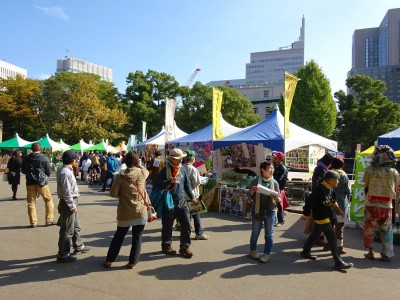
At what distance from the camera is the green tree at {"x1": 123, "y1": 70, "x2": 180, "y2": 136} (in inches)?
1746

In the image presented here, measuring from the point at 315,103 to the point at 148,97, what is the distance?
69.2 feet

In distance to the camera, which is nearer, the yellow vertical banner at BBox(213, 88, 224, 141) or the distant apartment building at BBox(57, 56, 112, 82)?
the yellow vertical banner at BBox(213, 88, 224, 141)

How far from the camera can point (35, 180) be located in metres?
7.46

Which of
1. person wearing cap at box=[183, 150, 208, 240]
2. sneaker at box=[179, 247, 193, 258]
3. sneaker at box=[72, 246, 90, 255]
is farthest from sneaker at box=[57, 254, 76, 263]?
person wearing cap at box=[183, 150, 208, 240]

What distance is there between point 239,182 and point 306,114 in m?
28.7

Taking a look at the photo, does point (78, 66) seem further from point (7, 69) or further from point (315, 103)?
point (315, 103)

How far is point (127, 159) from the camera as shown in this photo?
15.6 ft

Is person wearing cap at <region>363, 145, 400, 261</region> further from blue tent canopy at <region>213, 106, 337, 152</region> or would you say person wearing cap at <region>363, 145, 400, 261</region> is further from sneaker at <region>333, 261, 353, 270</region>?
blue tent canopy at <region>213, 106, 337, 152</region>

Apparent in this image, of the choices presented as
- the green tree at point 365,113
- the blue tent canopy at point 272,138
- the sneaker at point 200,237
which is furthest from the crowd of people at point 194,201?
the green tree at point 365,113

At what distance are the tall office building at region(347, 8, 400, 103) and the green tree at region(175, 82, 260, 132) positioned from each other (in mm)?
62492

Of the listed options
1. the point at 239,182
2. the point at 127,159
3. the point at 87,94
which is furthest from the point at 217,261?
the point at 87,94

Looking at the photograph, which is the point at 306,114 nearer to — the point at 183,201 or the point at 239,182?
the point at 239,182

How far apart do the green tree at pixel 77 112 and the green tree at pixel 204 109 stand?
8.67m

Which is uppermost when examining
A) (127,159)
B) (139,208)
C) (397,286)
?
(127,159)
